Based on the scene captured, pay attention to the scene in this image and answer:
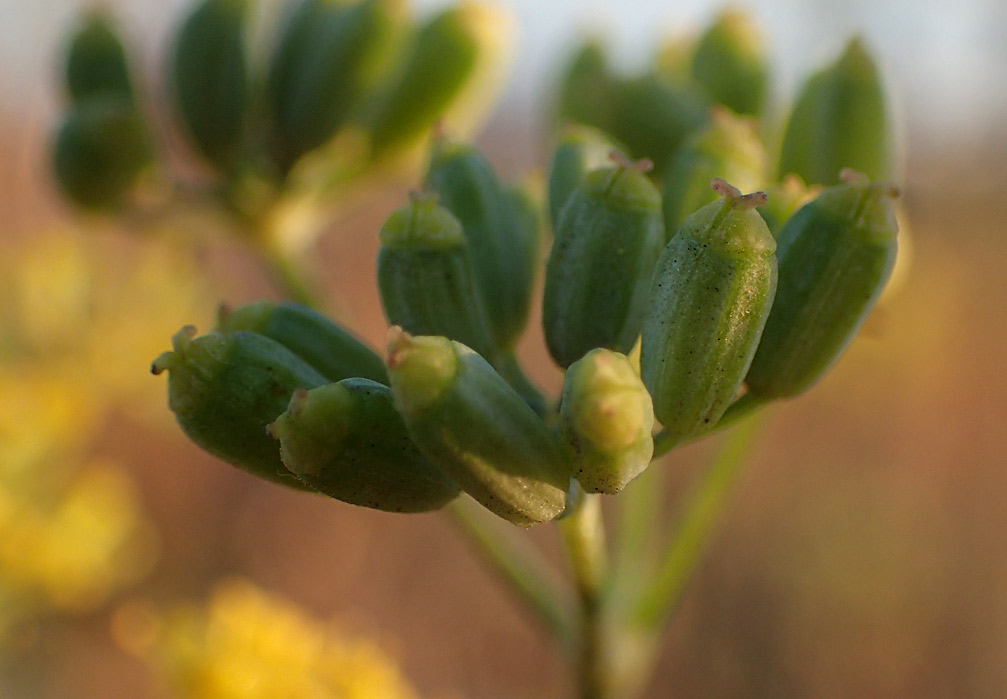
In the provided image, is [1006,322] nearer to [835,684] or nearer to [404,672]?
[835,684]

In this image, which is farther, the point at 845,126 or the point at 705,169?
the point at 845,126

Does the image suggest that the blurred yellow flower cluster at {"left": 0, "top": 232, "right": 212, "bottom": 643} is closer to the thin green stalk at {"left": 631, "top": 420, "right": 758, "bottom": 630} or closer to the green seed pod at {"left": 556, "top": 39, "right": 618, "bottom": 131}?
the green seed pod at {"left": 556, "top": 39, "right": 618, "bottom": 131}

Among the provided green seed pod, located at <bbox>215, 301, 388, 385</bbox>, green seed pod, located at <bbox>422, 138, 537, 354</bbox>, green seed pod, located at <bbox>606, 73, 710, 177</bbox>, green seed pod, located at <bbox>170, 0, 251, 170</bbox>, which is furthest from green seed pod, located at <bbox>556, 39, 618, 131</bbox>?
green seed pod, located at <bbox>215, 301, 388, 385</bbox>

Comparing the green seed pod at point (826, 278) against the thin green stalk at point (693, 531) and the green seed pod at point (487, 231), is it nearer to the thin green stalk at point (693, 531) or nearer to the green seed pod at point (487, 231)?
the green seed pod at point (487, 231)

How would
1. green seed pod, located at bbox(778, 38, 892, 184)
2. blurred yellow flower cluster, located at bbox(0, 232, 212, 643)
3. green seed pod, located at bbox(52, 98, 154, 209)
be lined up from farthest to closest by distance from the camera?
blurred yellow flower cluster, located at bbox(0, 232, 212, 643), green seed pod, located at bbox(52, 98, 154, 209), green seed pod, located at bbox(778, 38, 892, 184)

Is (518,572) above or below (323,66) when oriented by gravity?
below

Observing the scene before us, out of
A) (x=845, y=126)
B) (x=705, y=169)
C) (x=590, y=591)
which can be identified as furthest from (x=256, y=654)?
(x=845, y=126)

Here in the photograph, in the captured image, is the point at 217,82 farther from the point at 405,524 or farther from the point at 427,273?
the point at 405,524

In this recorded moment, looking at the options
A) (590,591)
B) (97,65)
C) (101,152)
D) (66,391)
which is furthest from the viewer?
(66,391)
